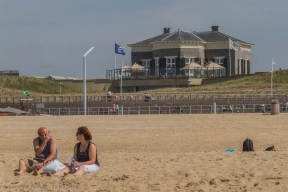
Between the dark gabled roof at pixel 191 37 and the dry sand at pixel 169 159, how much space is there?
35.3 meters

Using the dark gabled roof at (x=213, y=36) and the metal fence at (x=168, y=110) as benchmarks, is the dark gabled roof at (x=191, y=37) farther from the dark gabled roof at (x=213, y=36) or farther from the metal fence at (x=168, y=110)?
the metal fence at (x=168, y=110)

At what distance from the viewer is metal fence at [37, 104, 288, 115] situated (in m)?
33.5

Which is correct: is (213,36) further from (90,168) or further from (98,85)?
(90,168)

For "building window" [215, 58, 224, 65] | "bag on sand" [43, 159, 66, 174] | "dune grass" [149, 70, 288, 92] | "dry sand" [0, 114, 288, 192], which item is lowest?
"dry sand" [0, 114, 288, 192]

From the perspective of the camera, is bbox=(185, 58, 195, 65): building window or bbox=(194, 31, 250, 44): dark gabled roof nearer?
bbox=(185, 58, 195, 65): building window

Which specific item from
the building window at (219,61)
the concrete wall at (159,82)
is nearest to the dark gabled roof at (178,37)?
the building window at (219,61)

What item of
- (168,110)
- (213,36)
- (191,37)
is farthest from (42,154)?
(213,36)

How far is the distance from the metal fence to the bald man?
21.7m

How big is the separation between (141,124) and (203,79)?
2924 cm

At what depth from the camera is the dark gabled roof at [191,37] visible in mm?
60312

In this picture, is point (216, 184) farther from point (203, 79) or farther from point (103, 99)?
point (203, 79)

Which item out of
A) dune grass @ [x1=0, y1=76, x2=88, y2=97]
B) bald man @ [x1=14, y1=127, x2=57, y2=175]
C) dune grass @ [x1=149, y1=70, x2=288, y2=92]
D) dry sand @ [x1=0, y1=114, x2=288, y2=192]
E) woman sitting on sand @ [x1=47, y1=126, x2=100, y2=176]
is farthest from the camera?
dune grass @ [x1=0, y1=76, x2=88, y2=97]

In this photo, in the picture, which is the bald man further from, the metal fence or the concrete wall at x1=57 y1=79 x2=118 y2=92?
the concrete wall at x1=57 y1=79 x2=118 y2=92

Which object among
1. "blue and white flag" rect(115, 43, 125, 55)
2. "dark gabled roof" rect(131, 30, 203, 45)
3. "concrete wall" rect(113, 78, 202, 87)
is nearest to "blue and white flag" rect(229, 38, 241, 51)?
"dark gabled roof" rect(131, 30, 203, 45)
